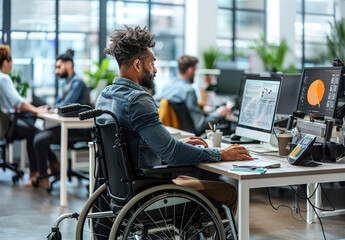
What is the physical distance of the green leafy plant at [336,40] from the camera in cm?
972

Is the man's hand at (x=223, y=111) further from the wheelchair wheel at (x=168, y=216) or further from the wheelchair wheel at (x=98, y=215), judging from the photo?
the wheelchair wheel at (x=168, y=216)

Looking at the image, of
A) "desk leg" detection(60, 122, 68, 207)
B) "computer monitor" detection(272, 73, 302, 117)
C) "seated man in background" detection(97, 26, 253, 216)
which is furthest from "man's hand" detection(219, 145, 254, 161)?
"desk leg" detection(60, 122, 68, 207)

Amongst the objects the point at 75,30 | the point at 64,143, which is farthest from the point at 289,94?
the point at 75,30

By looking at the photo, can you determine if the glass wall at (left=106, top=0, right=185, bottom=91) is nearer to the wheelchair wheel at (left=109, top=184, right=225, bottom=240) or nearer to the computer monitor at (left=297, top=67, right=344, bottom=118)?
the computer monitor at (left=297, top=67, right=344, bottom=118)

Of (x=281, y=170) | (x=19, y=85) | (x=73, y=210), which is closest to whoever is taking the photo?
(x=281, y=170)

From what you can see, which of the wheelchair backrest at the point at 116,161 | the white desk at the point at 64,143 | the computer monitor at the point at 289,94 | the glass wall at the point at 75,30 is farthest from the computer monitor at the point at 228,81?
the wheelchair backrest at the point at 116,161

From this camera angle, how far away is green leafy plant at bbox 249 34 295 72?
1034 cm

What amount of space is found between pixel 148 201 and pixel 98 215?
438mm

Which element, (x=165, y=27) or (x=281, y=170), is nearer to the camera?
(x=281, y=170)

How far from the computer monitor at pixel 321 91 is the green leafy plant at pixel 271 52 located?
7.15 m

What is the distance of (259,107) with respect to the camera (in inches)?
127

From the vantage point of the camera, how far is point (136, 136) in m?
2.46

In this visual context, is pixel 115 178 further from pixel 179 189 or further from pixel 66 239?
pixel 66 239

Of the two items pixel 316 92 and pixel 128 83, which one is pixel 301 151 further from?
pixel 128 83
